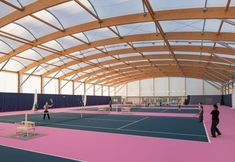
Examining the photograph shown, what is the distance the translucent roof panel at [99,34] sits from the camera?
22.3 meters

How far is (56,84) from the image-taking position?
136 ft

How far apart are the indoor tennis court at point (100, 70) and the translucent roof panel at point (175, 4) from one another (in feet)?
0.23

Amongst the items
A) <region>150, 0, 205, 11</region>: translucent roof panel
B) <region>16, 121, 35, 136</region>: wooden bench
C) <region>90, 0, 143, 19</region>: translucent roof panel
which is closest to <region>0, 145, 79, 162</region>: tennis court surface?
<region>16, 121, 35, 136</region>: wooden bench

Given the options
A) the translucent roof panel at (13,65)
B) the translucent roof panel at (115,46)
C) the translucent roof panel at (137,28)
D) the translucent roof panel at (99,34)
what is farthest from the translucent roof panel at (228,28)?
the translucent roof panel at (13,65)

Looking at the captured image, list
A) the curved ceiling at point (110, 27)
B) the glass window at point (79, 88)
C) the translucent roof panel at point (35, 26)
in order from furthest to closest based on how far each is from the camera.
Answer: the glass window at point (79, 88) → the translucent roof panel at point (35, 26) → the curved ceiling at point (110, 27)

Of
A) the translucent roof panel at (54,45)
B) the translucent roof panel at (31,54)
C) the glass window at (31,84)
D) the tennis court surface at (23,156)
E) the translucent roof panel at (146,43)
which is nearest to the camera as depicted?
the tennis court surface at (23,156)

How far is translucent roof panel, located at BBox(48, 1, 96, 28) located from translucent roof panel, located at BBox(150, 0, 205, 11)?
18.0ft

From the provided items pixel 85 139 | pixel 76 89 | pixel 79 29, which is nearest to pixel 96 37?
pixel 79 29

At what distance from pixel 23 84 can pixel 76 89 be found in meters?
14.9

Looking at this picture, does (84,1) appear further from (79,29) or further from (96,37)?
(96,37)

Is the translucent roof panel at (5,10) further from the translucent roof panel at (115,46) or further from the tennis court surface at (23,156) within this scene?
the translucent roof panel at (115,46)

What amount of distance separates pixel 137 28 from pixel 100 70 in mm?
22584

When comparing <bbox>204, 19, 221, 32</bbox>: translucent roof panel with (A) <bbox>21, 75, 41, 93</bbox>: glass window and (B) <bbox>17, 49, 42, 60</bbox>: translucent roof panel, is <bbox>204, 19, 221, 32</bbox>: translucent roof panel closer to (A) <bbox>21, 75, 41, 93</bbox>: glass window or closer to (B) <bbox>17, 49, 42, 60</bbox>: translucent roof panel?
(B) <bbox>17, 49, 42, 60</bbox>: translucent roof panel

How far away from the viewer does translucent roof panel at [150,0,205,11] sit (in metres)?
15.9
